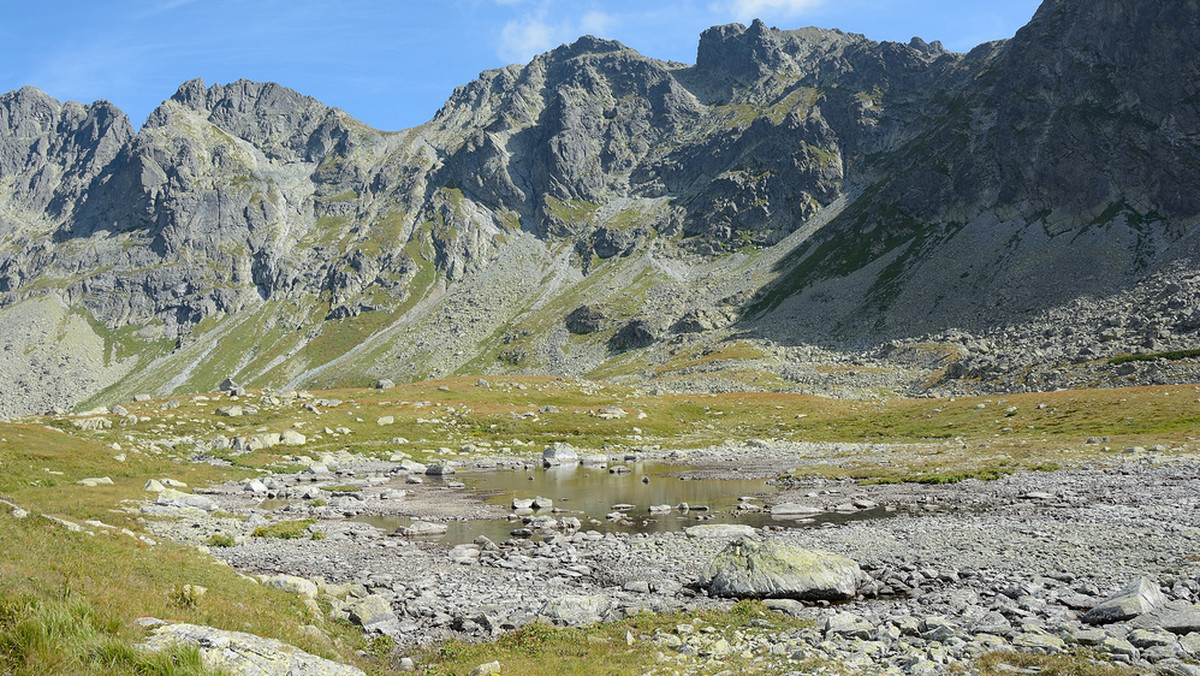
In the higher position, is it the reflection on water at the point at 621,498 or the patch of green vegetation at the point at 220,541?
the patch of green vegetation at the point at 220,541

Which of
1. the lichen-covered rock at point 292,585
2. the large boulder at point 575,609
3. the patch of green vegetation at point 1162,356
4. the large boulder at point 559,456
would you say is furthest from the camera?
the patch of green vegetation at point 1162,356

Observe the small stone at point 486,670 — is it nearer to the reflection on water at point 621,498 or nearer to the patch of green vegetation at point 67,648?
the patch of green vegetation at point 67,648

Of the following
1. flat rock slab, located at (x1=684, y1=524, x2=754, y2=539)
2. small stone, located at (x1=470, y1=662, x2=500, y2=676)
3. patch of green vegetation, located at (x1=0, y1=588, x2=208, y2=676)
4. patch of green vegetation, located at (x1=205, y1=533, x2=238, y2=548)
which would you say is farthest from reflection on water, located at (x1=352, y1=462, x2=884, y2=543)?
patch of green vegetation, located at (x1=0, y1=588, x2=208, y2=676)

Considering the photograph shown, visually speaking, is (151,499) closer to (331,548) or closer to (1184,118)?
(331,548)

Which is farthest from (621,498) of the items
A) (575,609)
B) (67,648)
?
(67,648)

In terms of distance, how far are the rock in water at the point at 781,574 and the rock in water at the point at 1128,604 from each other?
5.71 metres

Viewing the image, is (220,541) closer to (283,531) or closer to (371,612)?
(283,531)

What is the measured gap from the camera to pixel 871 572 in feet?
65.8

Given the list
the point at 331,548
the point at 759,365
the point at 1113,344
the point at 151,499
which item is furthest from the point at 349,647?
the point at 759,365

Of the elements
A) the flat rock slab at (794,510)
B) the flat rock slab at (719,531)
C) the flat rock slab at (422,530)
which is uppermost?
the flat rock slab at (422,530)

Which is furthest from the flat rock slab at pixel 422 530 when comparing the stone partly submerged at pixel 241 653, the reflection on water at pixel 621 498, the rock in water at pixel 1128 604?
the rock in water at pixel 1128 604

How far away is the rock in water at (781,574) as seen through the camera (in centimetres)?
1781

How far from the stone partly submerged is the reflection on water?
1750 centimetres

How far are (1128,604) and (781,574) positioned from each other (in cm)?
816
